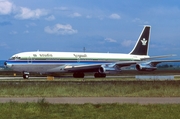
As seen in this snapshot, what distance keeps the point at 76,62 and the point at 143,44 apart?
15.1 m

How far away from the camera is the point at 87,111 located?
53.6ft

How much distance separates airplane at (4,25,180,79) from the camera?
53.5m

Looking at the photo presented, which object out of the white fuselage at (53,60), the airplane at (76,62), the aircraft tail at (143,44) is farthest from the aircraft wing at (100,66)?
the aircraft tail at (143,44)

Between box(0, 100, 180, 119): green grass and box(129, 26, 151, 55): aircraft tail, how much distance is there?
4967cm

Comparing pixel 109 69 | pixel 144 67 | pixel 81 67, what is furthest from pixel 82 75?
pixel 144 67

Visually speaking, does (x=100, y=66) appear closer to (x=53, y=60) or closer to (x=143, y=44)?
(x=53, y=60)

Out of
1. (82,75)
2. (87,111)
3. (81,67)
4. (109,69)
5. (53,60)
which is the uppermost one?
(53,60)

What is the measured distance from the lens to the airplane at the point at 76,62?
176 feet

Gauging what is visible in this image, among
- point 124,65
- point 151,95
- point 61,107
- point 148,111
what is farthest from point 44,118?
point 124,65

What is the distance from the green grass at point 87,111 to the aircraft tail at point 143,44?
49.7m

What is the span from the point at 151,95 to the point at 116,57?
125ft

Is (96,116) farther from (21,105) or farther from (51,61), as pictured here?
(51,61)

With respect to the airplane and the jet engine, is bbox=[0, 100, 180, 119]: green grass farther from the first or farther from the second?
the jet engine

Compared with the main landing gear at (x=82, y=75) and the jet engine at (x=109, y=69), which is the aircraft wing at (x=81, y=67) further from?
the main landing gear at (x=82, y=75)
